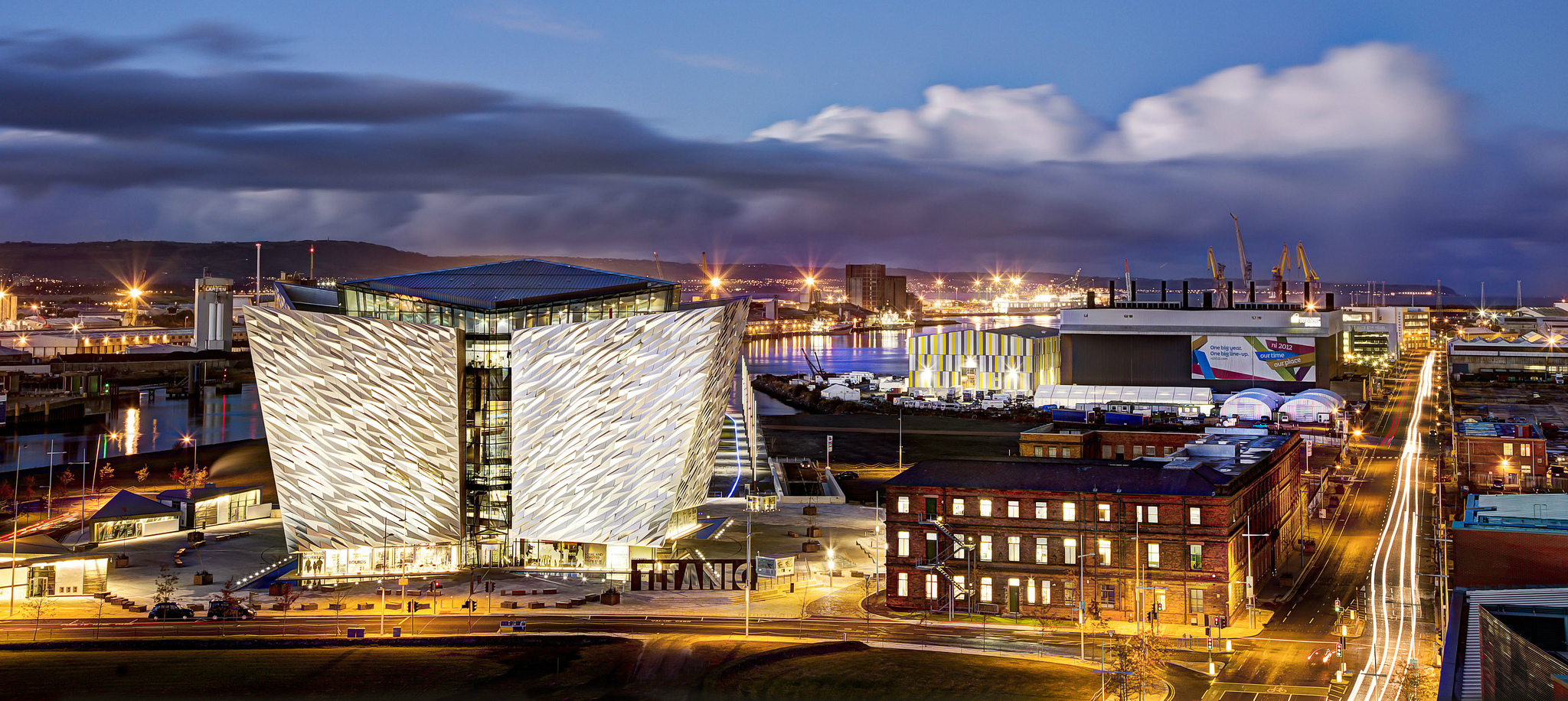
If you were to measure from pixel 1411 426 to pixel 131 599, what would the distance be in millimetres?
105131

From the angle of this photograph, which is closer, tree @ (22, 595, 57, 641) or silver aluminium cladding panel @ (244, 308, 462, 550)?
tree @ (22, 595, 57, 641)

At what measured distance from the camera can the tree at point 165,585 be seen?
167ft

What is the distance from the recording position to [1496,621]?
88.8 ft

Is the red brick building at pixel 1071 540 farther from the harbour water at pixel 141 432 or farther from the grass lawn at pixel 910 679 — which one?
the harbour water at pixel 141 432

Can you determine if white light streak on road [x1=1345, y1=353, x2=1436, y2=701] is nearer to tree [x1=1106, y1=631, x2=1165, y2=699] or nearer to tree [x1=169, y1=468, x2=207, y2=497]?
tree [x1=1106, y1=631, x2=1165, y2=699]

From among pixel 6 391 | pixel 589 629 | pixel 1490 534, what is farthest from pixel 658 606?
pixel 6 391

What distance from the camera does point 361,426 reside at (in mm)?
55406

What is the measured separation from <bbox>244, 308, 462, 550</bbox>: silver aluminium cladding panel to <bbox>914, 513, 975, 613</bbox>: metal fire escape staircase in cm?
2096

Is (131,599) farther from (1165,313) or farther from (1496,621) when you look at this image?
(1165,313)

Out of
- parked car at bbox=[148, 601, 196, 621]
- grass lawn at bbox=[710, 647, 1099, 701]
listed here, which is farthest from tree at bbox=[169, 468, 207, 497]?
grass lawn at bbox=[710, 647, 1099, 701]

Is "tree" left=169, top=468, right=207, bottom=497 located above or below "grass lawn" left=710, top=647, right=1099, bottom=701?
above

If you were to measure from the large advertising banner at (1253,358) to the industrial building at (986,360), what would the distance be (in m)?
15.8

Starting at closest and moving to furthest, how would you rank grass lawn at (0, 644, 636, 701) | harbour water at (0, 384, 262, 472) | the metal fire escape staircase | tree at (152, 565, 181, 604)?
grass lawn at (0, 644, 636, 701) → the metal fire escape staircase → tree at (152, 565, 181, 604) → harbour water at (0, 384, 262, 472)

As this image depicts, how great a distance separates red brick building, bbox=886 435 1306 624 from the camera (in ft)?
156
